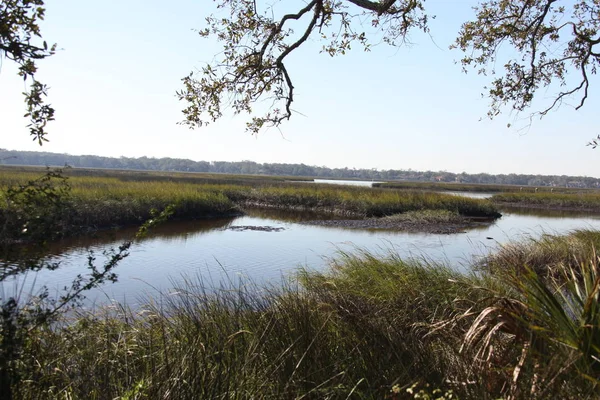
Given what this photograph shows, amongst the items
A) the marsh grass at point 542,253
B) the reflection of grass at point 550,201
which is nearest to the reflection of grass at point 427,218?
the marsh grass at point 542,253

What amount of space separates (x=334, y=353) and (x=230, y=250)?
12447 mm

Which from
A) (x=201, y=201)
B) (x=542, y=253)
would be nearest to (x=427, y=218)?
(x=201, y=201)

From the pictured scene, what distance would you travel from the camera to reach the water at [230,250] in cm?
1124

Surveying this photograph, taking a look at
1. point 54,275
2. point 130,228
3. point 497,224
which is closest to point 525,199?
point 497,224

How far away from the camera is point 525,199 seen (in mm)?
55188

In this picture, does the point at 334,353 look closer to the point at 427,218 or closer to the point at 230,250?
the point at 230,250

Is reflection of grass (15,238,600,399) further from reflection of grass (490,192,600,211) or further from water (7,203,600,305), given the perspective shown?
reflection of grass (490,192,600,211)

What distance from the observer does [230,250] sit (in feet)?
53.8

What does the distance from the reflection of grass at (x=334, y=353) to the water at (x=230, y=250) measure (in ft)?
9.97

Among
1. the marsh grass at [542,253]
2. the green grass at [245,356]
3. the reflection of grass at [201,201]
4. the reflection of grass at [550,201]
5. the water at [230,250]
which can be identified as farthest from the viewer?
the reflection of grass at [550,201]

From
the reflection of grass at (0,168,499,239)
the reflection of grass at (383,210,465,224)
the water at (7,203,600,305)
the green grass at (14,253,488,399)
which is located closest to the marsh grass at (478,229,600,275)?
the water at (7,203,600,305)

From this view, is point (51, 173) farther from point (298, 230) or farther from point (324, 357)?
point (298, 230)

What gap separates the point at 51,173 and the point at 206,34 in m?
5.35

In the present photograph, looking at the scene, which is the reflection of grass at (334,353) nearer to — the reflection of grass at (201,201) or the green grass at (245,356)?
the green grass at (245,356)
